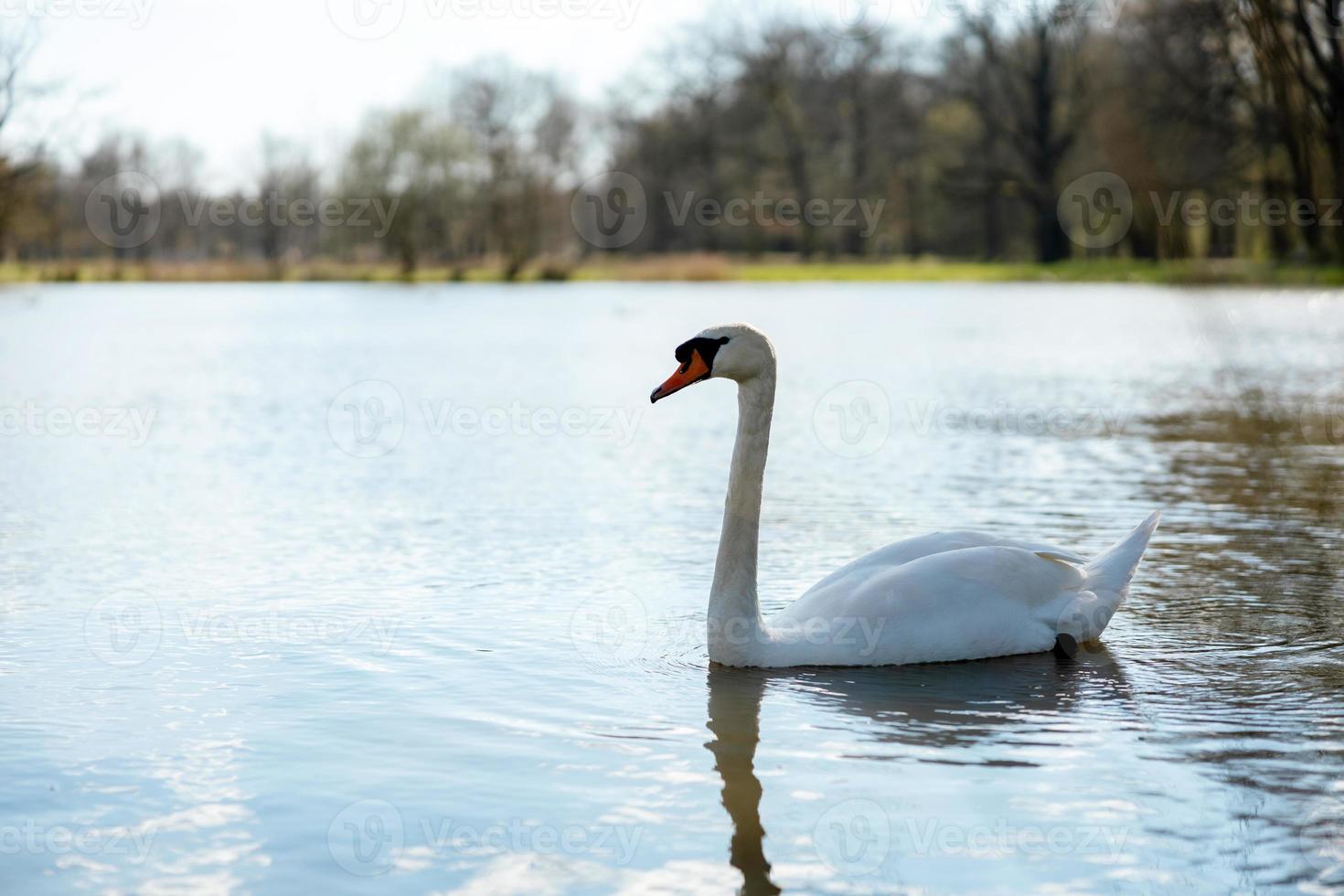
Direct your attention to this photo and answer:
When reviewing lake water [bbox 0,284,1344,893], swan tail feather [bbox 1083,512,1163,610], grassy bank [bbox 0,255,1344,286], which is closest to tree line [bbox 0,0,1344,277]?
grassy bank [bbox 0,255,1344,286]

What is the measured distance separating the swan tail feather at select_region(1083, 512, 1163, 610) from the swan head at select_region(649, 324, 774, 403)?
1727 millimetres

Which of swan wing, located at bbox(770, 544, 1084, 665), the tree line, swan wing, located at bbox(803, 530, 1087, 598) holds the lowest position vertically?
swan wing, located at bbox(770, 544, 1084, 665)

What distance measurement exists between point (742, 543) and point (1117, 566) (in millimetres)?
1768

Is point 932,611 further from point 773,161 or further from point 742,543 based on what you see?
point 773,161

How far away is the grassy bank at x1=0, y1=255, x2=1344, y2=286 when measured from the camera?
191 feet

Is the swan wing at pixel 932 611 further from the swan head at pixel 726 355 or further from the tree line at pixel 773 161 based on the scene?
the tree line at pixel 773 161

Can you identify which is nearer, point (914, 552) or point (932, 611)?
Answer: point (932, 611)

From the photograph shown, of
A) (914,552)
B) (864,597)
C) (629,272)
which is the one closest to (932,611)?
(864,597)

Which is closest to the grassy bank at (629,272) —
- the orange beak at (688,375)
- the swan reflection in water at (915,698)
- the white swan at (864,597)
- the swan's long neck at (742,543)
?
the white swan at (864,597)

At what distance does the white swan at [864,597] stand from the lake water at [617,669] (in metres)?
0.13

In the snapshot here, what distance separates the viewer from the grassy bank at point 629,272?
58.2 m

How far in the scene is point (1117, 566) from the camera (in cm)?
683

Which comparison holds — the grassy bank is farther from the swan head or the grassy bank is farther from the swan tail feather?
the swan head

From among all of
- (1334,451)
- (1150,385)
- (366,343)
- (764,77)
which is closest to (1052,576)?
(1334,451)
